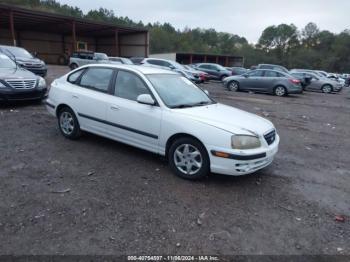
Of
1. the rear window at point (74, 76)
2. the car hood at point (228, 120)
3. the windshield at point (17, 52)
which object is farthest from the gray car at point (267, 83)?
the rear window at point (74, 76)

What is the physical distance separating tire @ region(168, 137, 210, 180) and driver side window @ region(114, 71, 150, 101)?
3.47 ft

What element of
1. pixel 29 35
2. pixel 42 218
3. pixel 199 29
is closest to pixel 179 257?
pixel 42 218

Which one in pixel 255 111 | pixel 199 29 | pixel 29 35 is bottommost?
pixel 255 111

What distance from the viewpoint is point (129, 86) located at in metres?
4.94

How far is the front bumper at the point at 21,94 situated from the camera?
7.75m

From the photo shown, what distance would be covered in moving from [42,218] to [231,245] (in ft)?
6.69

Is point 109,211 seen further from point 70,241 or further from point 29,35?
point 29,35

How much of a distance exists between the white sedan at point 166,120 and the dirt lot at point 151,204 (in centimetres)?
37

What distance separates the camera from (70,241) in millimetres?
2861

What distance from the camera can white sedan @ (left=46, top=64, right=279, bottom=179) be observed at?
13.1 ft

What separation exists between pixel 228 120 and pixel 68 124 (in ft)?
10.6

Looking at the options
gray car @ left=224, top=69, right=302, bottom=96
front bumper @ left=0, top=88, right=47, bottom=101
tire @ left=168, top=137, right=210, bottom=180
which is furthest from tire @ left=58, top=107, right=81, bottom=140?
gray car @ left=224, top=69, right=302, bottom=96

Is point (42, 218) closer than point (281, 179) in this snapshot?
Yes

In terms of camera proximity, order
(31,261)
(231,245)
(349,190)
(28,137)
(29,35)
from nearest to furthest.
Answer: (31,261) → (231,245) → (349,190) → (28,137) → (29,35)
